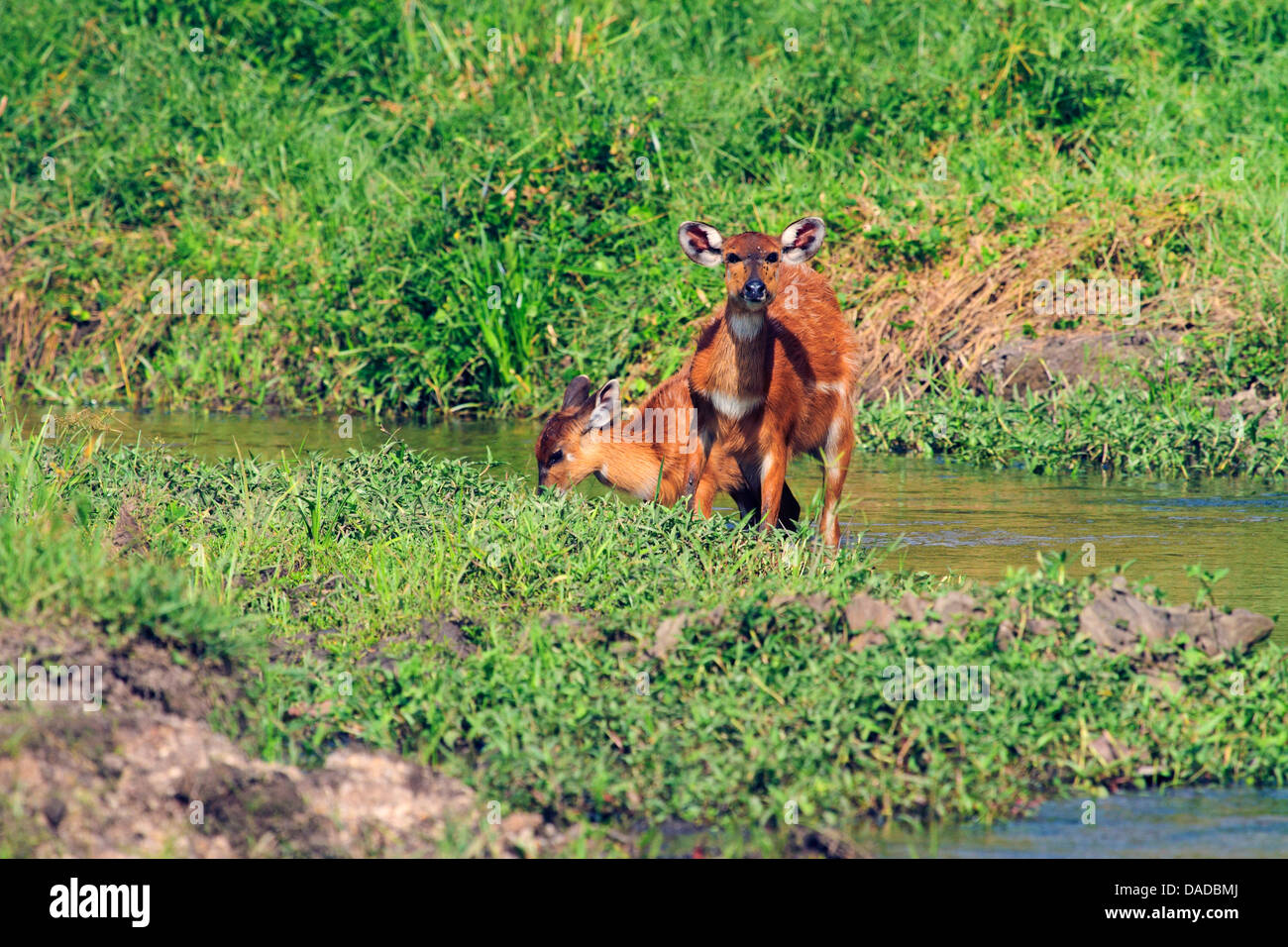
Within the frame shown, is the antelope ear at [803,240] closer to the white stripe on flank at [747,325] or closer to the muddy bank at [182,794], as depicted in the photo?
the white stripe on flank at [747,325]

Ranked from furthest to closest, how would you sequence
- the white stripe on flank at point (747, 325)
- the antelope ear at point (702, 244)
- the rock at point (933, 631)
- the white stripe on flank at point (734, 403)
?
the antelope ear at point (702, 244), the white stripe on flank at point (734, 403), the white stripe on flank at point (747, 325), the rock at point (933, 631)

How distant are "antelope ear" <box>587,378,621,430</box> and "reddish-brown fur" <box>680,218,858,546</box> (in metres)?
0.63

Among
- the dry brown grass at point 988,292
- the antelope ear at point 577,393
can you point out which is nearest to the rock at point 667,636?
the antelope ear at point 577,393

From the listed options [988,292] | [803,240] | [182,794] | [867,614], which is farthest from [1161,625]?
[988,292]

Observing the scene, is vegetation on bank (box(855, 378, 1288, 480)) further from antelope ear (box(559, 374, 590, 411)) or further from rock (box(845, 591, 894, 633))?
rock (box(845, 591, 894, 633))

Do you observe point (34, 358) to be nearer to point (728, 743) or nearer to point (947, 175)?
point (947, 175)

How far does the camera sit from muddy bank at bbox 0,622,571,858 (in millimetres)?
4531

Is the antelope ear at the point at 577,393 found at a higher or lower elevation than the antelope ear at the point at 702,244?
lower

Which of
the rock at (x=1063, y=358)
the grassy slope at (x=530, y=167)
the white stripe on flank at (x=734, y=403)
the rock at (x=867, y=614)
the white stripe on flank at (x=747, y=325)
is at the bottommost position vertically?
the rock at (x=867, y=614)

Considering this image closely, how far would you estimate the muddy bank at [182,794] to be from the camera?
14.9 ft

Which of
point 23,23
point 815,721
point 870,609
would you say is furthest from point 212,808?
point 23,23

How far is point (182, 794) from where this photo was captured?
4715 mm

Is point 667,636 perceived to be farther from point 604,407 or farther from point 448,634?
point 604,407

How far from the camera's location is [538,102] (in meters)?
13.9
